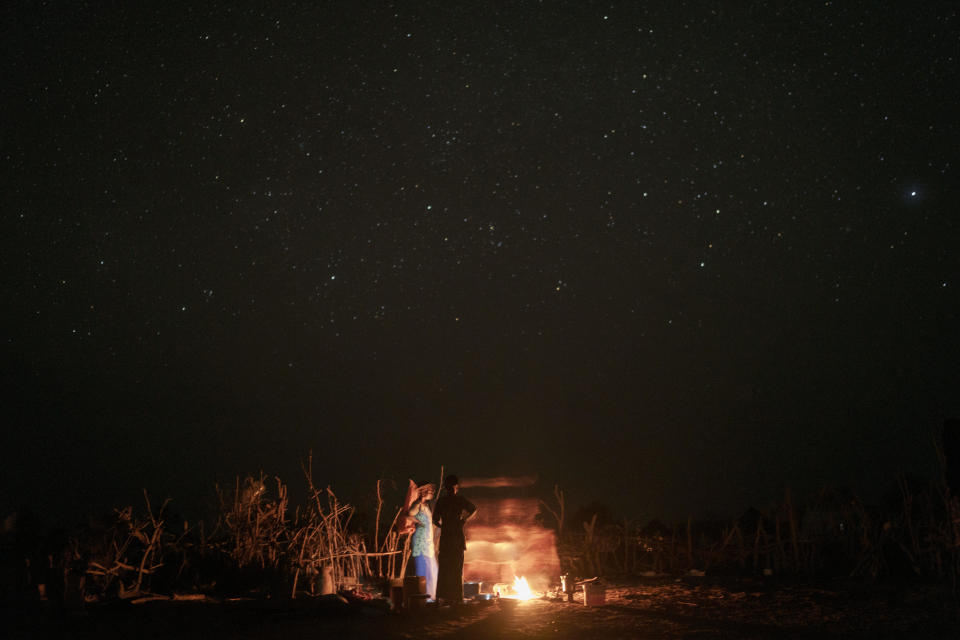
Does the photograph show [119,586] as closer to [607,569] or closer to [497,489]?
[497,489]

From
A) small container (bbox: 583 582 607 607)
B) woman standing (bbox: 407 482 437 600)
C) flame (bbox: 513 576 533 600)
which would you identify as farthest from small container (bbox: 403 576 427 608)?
small container (bbox: 583 582 607 607)

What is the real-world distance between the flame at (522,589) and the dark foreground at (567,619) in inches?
14.9

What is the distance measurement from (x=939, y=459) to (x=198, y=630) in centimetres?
1011

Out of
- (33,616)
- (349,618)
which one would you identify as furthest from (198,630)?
(33,616)

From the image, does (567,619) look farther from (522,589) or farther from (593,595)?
(522,589)

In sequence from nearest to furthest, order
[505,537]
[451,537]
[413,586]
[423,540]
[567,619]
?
[567,619], [413,586], [451,537], [423,540], [505,537]

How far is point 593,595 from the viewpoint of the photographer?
10492mm

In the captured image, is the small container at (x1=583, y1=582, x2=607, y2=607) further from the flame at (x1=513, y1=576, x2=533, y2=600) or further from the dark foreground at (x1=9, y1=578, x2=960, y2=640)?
the flame at (x1=513, y1=576, x2=533, y2=600)

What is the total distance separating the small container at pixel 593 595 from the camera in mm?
10461

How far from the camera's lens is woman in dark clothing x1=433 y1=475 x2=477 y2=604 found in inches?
430

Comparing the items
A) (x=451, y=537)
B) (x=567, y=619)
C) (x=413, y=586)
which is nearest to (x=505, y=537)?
(x=451, y=537)

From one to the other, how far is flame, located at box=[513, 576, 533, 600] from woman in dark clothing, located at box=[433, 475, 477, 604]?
2.95 ft

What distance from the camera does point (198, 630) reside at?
8.82 metres

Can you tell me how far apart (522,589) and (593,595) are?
1.37 m
